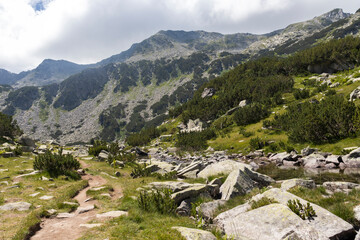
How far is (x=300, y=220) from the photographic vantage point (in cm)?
747

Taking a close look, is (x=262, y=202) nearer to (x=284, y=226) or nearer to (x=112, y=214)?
(x=284, y=226)

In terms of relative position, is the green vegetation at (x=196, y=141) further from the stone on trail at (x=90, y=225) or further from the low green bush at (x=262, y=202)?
the stone on trail at (x=90, y=225)

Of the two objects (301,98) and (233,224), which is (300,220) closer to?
(233,224)

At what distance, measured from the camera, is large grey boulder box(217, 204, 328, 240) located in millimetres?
7027

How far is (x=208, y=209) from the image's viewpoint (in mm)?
11930

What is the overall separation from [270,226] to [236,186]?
22.6 feet

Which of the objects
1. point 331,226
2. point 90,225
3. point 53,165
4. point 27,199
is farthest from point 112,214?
point 53,165


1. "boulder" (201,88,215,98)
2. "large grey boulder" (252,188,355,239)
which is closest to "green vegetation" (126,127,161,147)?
"boulder" (201,88,215,98)

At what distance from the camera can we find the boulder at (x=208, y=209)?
1113cm

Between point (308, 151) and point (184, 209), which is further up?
point (184, 209)

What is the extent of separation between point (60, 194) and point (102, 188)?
10.0 ft

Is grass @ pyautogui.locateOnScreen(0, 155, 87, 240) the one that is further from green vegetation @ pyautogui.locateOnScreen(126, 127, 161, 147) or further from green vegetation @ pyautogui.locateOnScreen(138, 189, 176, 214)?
green vegetation @ pyautogui.locateOnScreen(126, 127, 161, 147)

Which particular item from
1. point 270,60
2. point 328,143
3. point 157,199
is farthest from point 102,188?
point 270,60

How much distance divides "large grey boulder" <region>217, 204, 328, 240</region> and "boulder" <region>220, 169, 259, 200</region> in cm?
512
